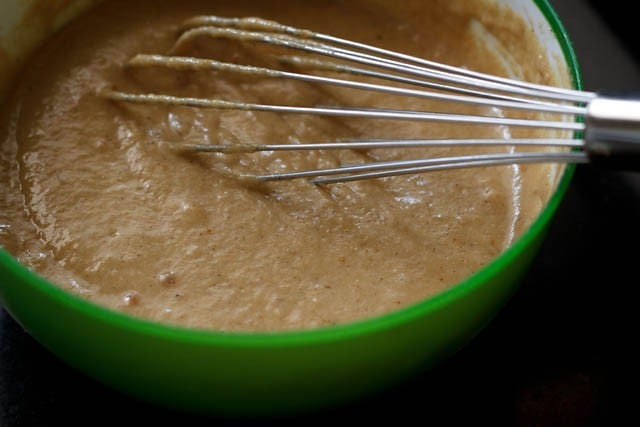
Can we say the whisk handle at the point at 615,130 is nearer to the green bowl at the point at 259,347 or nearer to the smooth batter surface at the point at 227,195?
the green bowl at the point at 259,347

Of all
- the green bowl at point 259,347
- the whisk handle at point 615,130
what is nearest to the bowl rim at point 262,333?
the green bowl at point 259,347

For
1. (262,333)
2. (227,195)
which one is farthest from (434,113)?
(262,333)

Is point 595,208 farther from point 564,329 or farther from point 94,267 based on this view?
point 94,267

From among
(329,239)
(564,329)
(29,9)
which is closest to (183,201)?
(329,239)

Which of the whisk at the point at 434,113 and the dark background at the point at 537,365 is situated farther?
the dark background at the point at 537,365

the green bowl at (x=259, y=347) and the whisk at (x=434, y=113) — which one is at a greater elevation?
the whisk at (x=434, y=113)

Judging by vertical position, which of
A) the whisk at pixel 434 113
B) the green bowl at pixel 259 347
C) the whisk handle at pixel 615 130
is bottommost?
the green bowl at pixel 259 347

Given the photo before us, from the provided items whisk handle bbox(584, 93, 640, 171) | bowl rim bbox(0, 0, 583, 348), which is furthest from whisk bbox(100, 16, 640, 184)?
bowl rim bbox(0, 0, 583, 348)
